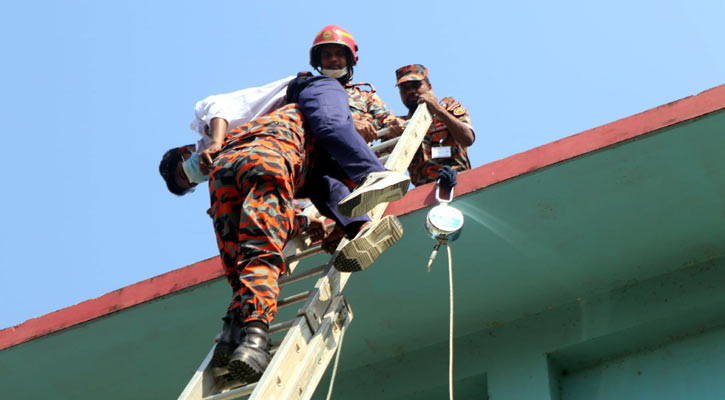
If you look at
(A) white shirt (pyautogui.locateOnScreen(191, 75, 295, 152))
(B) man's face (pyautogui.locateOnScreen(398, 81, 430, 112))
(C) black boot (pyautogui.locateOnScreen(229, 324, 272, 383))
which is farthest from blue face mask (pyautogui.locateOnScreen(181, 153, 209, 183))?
(B) man's face (pyautogui.locateOnScreen(398, 81, 430, 112))

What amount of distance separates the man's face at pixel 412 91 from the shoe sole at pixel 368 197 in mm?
2717

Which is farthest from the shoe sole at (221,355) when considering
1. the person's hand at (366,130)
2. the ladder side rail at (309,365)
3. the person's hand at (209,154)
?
the person's hand at (366,130)

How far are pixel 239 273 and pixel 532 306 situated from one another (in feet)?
6.43

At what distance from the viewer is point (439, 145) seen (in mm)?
6547

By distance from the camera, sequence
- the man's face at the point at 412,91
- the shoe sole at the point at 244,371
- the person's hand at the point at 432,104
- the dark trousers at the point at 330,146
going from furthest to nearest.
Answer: the man's face at the point at 412,91 → the person's hand at the point at 432,104 → the dark trousers at the point at 330,146 → the shoe sole at the point at 244,371

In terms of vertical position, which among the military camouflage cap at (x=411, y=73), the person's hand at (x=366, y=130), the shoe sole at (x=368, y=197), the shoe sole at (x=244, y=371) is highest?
the military camouflage cap at (x=411, y=73)

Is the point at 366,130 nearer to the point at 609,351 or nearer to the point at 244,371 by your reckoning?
the point at 609,351

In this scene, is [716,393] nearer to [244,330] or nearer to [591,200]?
[591,200]

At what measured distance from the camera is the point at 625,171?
4.74 metres

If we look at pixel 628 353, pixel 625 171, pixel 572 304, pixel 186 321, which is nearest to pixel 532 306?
pixel 572 304

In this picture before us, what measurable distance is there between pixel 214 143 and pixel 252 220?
2.95 ft

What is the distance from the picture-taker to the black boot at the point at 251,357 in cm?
356

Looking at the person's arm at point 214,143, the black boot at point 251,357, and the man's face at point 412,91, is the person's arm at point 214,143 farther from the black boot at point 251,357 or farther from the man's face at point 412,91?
the man's face at point 412,91

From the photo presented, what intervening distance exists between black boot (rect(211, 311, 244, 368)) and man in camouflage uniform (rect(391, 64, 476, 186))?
256 centimetres
